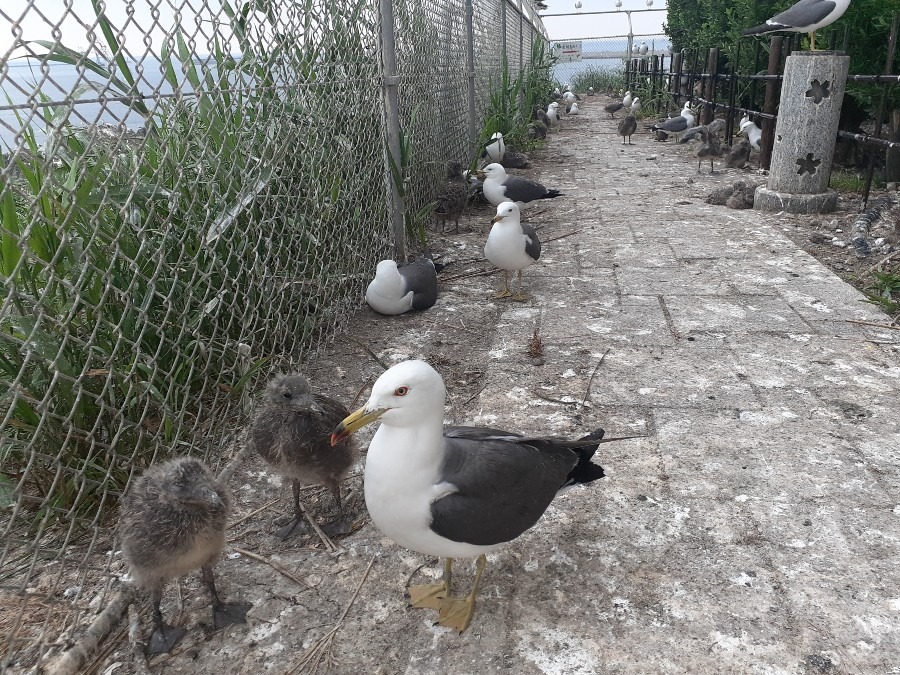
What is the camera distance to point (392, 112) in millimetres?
5387

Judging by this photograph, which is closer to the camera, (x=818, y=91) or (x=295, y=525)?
(x=295, y=525)

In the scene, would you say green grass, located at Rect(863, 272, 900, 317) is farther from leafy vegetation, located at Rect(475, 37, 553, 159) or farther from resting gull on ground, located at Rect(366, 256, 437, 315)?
leafy vegetation, located at Rect(475, 37, 553, 159)

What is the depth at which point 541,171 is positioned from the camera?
11227 mm

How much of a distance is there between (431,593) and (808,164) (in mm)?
7039

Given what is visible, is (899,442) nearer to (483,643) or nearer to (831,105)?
(483,643)

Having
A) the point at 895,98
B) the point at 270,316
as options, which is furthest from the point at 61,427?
the point at 895,98

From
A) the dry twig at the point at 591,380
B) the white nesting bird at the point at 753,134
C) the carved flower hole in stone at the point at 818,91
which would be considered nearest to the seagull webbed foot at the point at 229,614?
the dry twig at the point at 591,380

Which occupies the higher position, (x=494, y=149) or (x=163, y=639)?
(x=494, y=149)

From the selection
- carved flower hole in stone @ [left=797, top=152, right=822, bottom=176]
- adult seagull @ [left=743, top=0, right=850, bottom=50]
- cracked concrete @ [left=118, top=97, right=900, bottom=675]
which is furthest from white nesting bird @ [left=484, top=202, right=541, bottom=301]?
adult seagull @ [left=743, top=0, right=850, bottom=50]

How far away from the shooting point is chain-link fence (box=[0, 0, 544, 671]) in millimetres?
2369

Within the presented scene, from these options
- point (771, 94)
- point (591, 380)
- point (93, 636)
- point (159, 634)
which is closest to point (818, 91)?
point (771, 94)

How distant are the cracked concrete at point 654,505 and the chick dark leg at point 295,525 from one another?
0.05 metres

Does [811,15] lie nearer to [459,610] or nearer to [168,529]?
[459,610]

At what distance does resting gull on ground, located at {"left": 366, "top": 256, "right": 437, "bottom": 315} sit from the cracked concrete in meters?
0.11
